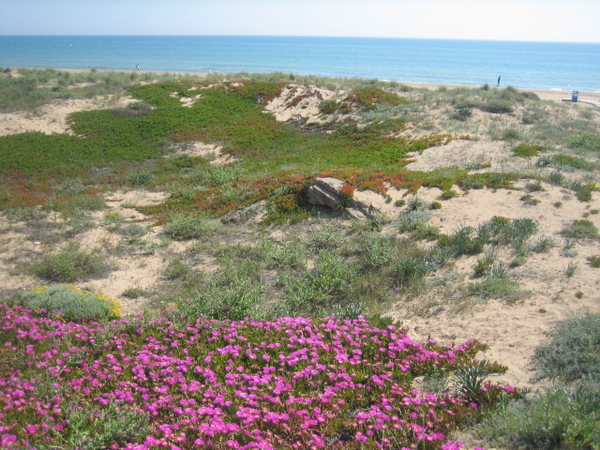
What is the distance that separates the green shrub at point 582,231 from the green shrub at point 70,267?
11.2m

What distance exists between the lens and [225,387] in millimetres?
5203

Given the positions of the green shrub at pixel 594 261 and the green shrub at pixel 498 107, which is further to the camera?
the green shrub at pixel 498 107

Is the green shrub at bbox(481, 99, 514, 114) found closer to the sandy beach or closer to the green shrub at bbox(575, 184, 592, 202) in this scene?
the sandy beach

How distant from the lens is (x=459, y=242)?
10.3 m

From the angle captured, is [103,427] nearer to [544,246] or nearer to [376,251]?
[376,251]

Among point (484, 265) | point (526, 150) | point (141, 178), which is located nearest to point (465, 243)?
point (484, 265)

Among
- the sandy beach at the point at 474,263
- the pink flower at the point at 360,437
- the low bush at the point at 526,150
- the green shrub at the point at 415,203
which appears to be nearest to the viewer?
the pink flower at the point at 360,437

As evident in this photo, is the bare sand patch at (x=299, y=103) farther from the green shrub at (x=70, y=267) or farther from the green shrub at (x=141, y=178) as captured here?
the green shrub at (x=70, y=267)

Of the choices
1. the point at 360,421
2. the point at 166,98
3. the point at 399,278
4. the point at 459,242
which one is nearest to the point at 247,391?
the point at 360,421

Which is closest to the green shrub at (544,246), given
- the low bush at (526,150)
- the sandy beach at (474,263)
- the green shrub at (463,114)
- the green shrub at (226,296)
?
the sandy beach at (474,263)

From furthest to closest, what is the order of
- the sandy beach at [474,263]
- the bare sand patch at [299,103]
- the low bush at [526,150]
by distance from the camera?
the bare sand patch at [299,103]
the low bush at [526,150]
the sandy beach at [474,263]

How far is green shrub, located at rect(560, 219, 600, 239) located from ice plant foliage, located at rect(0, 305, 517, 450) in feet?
18.7

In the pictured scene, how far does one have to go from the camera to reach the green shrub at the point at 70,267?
10.8 meters

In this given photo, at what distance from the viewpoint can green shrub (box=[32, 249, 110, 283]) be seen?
10.8 metres
